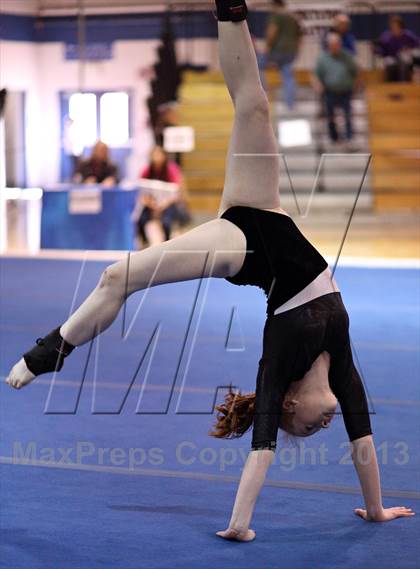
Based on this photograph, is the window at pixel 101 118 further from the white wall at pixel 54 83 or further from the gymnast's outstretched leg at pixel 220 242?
the gymnast's outstretched leg at pixel 220 242

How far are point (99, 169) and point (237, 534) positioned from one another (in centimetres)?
874

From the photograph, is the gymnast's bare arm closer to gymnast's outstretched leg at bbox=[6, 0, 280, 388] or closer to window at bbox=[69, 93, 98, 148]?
gymnast's outstretched leg at bbox=[6, 0, 280, 388]

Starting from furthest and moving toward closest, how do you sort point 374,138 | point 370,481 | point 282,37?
1. point 374,138
2. point 282,37
3. point 370,481

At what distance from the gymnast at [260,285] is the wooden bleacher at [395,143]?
10.7 metres

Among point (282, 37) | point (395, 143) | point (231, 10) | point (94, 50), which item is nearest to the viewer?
point (231, 10)

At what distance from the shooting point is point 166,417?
16.8ft

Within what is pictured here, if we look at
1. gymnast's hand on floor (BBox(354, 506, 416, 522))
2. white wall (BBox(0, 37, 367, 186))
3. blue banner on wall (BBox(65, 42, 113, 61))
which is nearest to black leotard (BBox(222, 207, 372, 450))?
gymnast's hand on floor (BBox(354, 506, 416, 522))

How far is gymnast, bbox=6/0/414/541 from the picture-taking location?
3.38 meters

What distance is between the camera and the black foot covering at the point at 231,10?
3.42 m

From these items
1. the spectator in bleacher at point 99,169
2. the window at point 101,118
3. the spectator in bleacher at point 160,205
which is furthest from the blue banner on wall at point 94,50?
the spectator in bleacher at point 160,205

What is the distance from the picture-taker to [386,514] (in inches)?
146

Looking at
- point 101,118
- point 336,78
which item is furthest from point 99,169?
point 101,118

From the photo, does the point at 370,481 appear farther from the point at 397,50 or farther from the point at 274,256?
the point at 397,50

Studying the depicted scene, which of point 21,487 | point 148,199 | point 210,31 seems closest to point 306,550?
point 21,487
